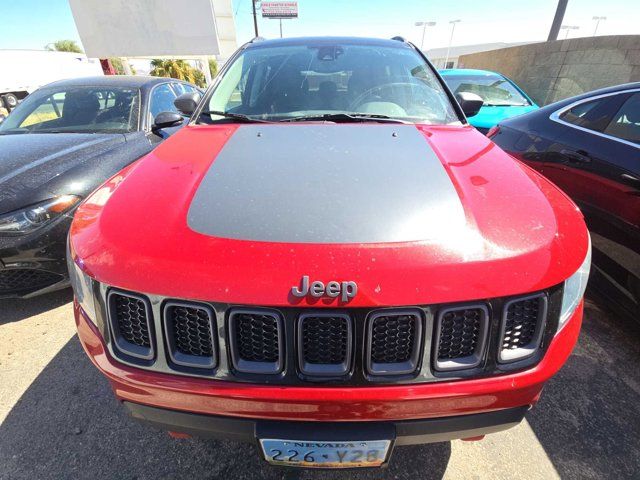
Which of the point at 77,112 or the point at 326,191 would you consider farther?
the point at 77,112

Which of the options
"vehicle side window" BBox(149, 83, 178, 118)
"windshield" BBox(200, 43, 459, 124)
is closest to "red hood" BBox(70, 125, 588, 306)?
"windshield" BBox(200, 43, 459, 124)

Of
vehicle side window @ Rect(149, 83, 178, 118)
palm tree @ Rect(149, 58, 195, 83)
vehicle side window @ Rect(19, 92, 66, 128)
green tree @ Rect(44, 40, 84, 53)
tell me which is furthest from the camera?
green tree @ Rect(44, 40, 84, 53)

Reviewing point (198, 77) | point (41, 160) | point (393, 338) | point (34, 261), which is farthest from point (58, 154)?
point (198, 77)

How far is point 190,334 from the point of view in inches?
43.3

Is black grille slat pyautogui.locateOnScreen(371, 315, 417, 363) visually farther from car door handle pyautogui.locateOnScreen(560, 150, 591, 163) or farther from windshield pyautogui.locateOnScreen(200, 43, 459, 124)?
car door handle pyautogui.locateOnScreen(560, 150, 591, 163)

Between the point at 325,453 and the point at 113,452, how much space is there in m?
1.16

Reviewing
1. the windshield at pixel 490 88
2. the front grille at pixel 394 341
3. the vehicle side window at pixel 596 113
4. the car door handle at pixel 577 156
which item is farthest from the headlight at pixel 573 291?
the windshield at pixel 490 88

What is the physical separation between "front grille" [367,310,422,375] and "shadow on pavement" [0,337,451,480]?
0.83 metres

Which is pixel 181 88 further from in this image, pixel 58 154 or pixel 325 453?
pixel 325 453

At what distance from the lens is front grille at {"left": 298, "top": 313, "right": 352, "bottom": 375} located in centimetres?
104

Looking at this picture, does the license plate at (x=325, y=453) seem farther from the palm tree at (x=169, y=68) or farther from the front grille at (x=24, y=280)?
the palm tree at (x=169, y=68)

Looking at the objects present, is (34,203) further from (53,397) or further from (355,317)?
(355,317)

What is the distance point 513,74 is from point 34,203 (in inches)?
569

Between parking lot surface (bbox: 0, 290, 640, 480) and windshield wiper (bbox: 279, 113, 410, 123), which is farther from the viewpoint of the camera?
windshield wiper (bbox: 279, 113, 410, 123)
